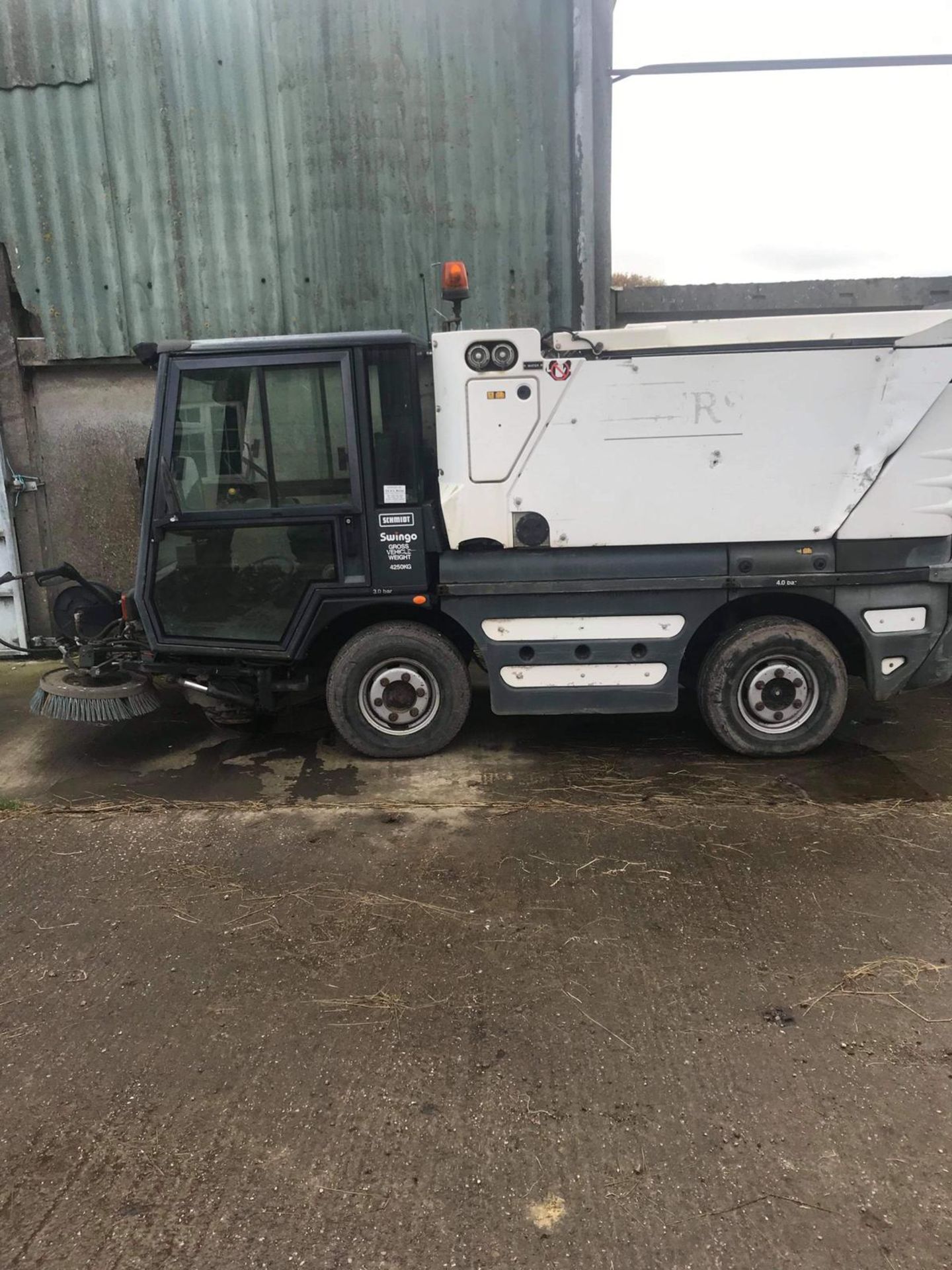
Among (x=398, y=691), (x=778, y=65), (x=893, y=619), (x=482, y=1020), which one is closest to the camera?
(x=482, y=1020)

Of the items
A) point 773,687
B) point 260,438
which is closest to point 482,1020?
point 773,687

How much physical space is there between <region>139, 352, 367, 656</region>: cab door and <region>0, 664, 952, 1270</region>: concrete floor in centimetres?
106

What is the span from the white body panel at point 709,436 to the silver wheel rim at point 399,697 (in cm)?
85

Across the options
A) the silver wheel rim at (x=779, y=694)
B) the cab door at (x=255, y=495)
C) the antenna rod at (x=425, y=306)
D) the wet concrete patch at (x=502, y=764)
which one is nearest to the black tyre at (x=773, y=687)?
the silver wheel rim at (x=779, y=694)

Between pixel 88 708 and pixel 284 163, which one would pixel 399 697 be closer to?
pixel 88 708

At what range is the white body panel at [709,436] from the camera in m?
4.31

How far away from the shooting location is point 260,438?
449cm

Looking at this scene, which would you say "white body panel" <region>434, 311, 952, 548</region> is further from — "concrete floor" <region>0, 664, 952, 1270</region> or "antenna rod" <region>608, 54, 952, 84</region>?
"antenna rod" <region>608, 54, 952, 84</region>

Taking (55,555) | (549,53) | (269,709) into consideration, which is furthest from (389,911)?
(549,53)

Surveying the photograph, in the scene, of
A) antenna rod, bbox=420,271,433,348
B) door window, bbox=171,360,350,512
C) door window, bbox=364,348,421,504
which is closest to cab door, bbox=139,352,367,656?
door window, bbox=171,360,350,512

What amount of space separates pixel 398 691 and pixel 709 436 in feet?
7.16

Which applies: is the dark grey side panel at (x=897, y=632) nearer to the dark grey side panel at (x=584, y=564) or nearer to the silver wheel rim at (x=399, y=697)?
the dark grey side panel at (x=584, y=564)

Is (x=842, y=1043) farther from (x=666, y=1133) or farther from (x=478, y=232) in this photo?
(x=478, y=232)

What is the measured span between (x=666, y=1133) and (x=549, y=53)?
7.71 meters
